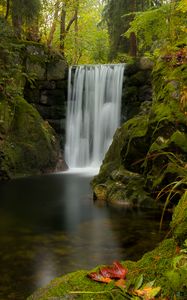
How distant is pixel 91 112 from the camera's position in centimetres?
1933

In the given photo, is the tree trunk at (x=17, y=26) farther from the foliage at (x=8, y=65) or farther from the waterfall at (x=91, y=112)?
the waterfall at (x=91, y=112)

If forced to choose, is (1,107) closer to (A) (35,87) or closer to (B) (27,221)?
(A) (35,87)

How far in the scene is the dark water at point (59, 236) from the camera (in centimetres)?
514

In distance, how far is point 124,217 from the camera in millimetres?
8273

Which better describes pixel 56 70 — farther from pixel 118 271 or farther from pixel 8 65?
pixel 118 271

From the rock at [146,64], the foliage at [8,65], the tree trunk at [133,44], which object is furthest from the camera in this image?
the tree trunk at [133,44]

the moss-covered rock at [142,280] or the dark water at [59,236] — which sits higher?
the moss-covered rock at [142,280]

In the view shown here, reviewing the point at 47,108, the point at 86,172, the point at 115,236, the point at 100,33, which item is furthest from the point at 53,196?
the point at 100,33

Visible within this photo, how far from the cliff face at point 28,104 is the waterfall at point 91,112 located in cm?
65

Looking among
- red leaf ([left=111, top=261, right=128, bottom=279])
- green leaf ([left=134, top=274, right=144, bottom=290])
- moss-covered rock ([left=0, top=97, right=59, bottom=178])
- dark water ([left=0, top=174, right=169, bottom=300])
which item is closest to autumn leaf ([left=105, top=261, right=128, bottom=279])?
red leaf ([left=111, top=261, right=128, bottom=279])

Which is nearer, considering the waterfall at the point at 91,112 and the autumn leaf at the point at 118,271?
the autumn leaf at the point at 118,271

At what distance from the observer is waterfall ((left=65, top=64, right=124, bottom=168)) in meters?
18.6

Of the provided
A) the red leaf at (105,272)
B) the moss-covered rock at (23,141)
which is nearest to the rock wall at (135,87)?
the moss-covered rock at (23,141)

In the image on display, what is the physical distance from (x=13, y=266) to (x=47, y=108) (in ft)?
48.0
